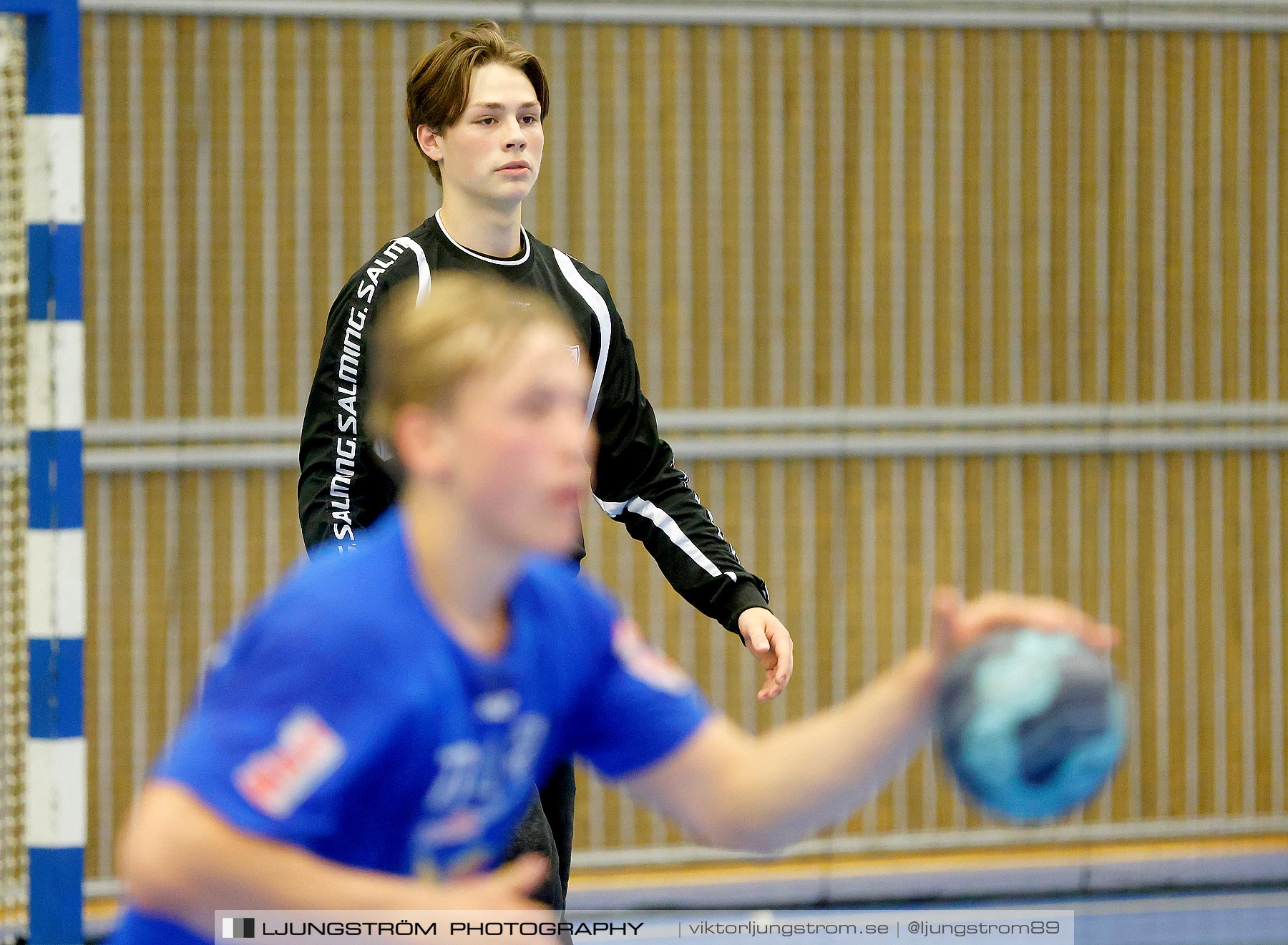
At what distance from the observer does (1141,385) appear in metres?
6.05

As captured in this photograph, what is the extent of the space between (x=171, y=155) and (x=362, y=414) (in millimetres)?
2662

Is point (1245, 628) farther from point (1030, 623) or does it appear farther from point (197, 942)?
point (197, 942)

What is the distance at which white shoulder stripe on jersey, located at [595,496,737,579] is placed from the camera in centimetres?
317

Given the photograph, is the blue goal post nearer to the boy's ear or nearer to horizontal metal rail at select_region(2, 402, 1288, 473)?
the boy's ear

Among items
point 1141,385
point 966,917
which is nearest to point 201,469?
point 966,917

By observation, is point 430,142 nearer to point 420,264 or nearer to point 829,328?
point 420,264

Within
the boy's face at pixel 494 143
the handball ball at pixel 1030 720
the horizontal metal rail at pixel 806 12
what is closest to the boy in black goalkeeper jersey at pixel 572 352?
the boy's face at pixel 494 143

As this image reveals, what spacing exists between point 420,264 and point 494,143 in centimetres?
26

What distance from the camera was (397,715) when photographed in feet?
5.59

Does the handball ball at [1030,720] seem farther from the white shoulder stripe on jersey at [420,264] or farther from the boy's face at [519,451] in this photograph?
the white shoulder stripe on jersey at [420,264]

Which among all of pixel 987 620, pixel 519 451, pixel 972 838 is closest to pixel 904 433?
pixel 972 838

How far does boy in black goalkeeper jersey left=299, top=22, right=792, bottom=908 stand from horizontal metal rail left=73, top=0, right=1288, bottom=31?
2.27 m

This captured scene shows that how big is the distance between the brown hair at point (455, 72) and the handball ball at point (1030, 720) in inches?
70.4

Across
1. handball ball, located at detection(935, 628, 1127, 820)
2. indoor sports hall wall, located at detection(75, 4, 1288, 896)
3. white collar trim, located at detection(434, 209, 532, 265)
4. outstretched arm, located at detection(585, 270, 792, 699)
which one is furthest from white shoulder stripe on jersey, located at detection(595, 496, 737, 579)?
indoor sports hall wall, located at detection(75, 4, 1288, 896)
